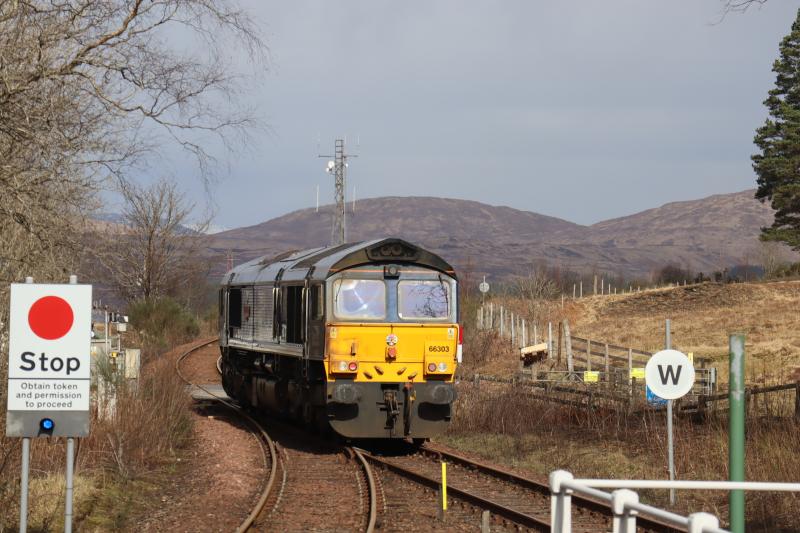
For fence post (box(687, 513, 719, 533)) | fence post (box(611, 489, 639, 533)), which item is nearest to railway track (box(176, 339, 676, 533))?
fence post (box(611, 489, 639, 533))

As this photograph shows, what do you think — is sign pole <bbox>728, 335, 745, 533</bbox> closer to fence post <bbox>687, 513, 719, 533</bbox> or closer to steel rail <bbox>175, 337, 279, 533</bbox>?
fence post <bbox>687, 513, 719, 533</bbox>

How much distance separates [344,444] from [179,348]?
29.1 m

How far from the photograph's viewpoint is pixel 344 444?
65.8 ft

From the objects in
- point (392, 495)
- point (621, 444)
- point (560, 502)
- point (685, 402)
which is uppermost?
point (560, 502)

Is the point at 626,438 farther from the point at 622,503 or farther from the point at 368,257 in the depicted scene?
the point at 622,503

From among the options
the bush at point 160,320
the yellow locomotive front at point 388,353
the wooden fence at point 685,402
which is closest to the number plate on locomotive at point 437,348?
the yellow locomotive front at point 388,353

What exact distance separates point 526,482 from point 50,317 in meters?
7.93

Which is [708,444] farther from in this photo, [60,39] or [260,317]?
[60,39]

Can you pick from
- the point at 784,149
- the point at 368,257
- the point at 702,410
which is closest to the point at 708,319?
→ the point at 784,149

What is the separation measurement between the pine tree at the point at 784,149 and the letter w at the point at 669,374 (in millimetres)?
44065

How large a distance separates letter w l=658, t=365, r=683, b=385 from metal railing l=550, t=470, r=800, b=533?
23.0 ft

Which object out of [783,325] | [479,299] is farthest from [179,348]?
[783,325]

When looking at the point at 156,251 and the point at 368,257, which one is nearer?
the point at 368,257

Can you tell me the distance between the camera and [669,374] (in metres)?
13.7
